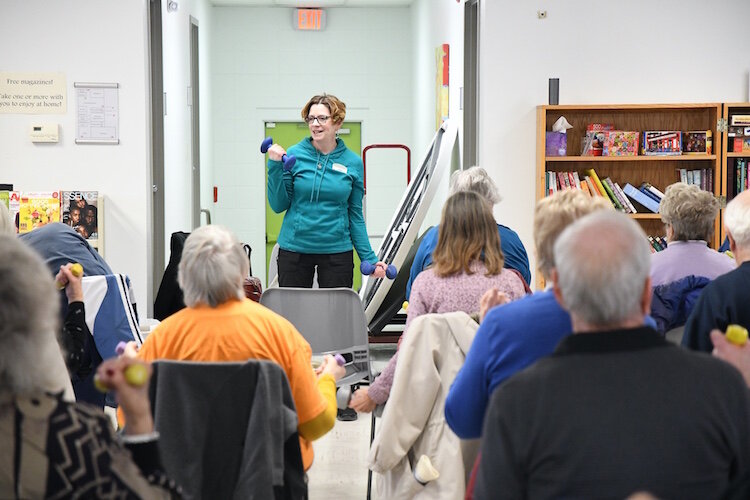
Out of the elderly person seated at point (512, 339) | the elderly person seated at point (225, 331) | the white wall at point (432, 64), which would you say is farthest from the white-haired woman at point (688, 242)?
the white wall at point (432, 64)

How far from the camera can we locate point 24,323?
148cm

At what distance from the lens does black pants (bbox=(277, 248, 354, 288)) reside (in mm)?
4812

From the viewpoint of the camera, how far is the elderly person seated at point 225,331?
7.82 feet

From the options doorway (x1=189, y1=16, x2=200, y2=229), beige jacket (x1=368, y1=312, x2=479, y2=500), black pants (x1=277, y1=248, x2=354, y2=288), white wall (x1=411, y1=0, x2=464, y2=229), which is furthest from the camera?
doorway (x1=189, y1=16, x2=200, y2=229)

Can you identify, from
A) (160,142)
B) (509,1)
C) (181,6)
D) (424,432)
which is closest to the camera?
(424,432)

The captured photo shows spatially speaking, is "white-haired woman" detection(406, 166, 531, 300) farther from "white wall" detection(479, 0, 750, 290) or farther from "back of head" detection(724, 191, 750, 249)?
"white wall" detection(479, 0, 750, 290)

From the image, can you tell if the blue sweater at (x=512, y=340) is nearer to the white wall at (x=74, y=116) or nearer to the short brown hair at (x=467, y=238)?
the short brown hair at (x=467, y=238)

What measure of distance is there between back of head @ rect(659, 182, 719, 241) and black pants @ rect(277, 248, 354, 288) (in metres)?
1.83

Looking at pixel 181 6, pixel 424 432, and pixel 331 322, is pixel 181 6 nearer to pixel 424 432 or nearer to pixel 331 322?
pixel 331 322

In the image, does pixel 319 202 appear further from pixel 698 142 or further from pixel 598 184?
pixel 698 142

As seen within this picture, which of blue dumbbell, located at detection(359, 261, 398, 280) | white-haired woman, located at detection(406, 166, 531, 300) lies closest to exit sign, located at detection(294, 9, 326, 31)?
blue dumbbell, located at detection(359, 261, 398, 280)

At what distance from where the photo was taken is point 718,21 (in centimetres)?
619

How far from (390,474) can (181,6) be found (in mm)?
5560

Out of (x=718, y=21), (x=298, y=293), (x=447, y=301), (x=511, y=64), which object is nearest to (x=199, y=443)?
(x=447, y=301)
